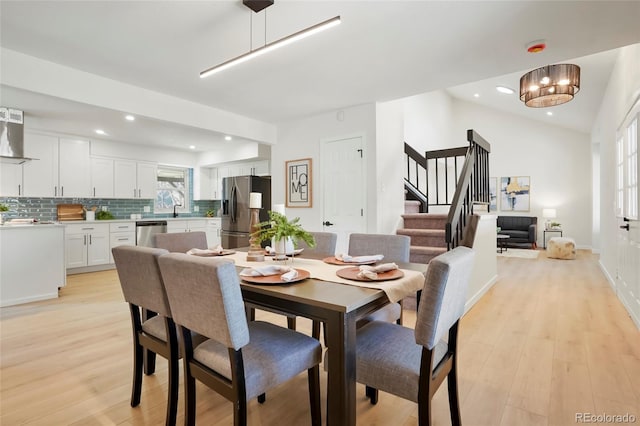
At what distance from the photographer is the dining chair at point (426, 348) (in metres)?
1.23

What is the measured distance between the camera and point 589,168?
8.02 metres

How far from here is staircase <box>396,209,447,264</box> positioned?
12.1 feet

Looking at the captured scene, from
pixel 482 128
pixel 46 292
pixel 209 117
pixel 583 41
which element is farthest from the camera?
pixel 482 128

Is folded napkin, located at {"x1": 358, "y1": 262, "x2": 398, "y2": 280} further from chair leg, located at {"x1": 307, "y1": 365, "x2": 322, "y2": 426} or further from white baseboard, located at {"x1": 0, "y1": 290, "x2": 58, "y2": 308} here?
white baseboard, located at {"x1": 0, "y1": 290, "x2": 58, "y2": 308}

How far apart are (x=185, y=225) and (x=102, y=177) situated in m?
1.69

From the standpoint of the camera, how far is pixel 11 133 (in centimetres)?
392

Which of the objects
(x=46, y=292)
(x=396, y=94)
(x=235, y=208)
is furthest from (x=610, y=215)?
(x=46, y=292)

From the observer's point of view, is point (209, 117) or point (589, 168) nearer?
point (209, 117)

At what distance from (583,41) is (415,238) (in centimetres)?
244

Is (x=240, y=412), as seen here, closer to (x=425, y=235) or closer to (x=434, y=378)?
(x=434, y=378)

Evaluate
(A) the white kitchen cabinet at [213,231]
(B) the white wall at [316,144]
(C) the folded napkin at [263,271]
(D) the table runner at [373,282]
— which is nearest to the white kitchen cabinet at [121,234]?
(A) the white kitchen cabinet at [213,231]

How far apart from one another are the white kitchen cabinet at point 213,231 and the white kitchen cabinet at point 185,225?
109 mm

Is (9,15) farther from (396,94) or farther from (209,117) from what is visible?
(396,94)

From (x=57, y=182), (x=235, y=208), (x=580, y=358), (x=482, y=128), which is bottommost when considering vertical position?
(x=580, y=358)
